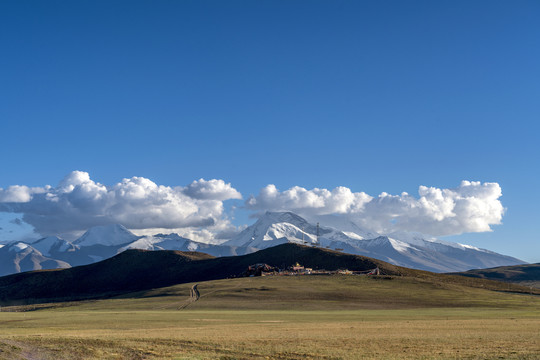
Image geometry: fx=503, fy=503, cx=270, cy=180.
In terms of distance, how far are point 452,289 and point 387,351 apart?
357ft

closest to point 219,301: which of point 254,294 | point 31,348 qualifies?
point 254,294

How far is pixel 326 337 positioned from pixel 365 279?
112m

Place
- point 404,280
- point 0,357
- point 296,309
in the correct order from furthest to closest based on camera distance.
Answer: point 404,280 < point 296,309 < point 0,357

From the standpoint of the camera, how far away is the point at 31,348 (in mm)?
36094

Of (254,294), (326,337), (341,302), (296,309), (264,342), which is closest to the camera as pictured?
(264,342)

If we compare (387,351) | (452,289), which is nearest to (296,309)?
(452,289)

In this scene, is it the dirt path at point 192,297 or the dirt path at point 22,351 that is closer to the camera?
the dirt path at point 22,351

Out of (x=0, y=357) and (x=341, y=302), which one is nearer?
(x=0, y=357)

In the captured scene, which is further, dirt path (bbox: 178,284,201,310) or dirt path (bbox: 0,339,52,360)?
dirt path (bbox: 178,284,201,310)

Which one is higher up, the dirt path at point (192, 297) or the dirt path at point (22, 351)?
the dirt path at point (22, 351)

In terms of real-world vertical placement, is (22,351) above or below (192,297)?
above

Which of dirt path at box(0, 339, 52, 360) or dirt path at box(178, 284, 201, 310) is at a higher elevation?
dirt path at box(0, 339, 52, 360)

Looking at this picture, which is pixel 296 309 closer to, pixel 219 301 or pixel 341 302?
pixel 341 302

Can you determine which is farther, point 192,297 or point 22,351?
point 192,297
